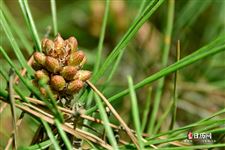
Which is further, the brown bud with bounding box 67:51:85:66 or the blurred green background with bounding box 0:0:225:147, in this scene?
the blurred green background with bounding box 0:0:225:147

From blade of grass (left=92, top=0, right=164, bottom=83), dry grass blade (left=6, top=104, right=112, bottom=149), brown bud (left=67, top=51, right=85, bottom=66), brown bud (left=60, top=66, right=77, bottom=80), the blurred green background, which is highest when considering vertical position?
the blurred green background

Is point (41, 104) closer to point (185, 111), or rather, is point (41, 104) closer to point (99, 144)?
point (99, 144)

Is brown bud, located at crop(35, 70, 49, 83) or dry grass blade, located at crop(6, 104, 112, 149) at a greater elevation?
brown bud, located at crop(35, 70, 49, 83)

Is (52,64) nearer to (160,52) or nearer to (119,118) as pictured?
(119,118)

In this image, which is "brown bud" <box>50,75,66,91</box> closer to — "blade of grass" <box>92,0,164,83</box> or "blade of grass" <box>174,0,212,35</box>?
"blade of grass" <box>92,0,164,83</box>

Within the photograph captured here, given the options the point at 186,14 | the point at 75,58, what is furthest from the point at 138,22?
the point at 186,14

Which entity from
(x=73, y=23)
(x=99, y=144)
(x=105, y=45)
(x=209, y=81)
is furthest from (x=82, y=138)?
(x=73, y=23)

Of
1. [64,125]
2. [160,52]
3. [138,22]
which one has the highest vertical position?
[160,52]

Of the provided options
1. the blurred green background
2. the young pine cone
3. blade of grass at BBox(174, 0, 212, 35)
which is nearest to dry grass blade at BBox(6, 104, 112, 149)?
the young pine cone
